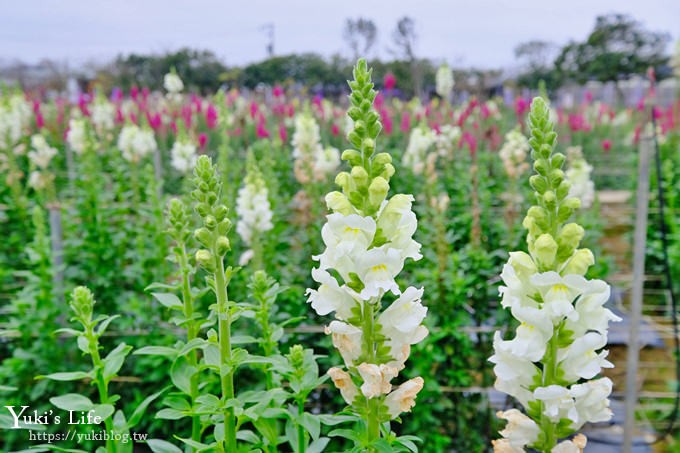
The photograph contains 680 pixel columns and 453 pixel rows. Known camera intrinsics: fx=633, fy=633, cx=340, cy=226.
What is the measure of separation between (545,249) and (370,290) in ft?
1.04

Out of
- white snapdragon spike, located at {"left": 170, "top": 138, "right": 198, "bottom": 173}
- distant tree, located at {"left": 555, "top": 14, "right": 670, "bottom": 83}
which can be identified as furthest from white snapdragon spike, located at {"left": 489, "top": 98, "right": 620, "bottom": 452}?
distant tree, located at {"left": 555, "top": 14, "right": 670, "bottom": 83}

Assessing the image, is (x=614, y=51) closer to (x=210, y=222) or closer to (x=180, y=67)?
(x=180, y=67)

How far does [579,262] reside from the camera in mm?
1143

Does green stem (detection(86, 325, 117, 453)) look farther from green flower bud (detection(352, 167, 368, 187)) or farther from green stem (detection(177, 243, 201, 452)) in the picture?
green flower bud (detection(352, 167, 368, 187))

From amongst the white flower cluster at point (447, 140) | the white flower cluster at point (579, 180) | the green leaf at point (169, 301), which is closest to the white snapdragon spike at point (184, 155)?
the white flower cluster at point (447, 140)

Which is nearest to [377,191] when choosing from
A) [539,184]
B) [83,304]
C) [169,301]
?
[539,184]

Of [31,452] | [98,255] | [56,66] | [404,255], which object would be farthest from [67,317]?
[56,66]

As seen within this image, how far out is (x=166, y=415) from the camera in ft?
4.31

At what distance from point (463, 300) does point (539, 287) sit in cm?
182

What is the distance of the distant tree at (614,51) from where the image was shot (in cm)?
1878

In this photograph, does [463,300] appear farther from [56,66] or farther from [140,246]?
[56,66]

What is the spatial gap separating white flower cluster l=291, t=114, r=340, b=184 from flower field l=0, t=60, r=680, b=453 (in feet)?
0.05

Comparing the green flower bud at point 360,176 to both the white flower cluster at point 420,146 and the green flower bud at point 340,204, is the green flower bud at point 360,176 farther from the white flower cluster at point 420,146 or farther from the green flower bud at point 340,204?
the white flower cluster at point 420,146

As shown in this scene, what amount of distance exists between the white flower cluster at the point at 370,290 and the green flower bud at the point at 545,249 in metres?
0.23
